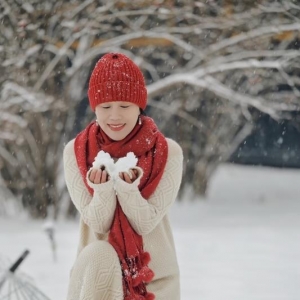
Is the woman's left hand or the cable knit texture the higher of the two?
the woman's left hand

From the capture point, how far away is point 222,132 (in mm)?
10289

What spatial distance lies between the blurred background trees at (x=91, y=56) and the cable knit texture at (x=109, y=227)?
492 centimetres

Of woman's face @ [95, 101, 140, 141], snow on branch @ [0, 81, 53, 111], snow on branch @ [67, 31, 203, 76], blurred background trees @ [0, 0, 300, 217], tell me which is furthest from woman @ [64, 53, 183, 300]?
snow on branch @ [67, 31, 203, 76]

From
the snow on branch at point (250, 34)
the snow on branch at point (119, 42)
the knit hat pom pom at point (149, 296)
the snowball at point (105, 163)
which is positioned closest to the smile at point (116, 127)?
the snowball at point (105, 163)

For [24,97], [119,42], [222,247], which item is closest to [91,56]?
[119,42]

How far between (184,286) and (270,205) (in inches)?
187

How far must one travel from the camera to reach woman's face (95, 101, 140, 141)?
2643 mm

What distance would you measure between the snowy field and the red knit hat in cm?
294

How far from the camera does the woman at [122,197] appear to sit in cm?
249

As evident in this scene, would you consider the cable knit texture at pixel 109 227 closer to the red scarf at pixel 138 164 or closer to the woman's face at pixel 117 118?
the red scarf at pixel 138 164

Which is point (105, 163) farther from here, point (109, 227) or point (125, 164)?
point (109, 227)

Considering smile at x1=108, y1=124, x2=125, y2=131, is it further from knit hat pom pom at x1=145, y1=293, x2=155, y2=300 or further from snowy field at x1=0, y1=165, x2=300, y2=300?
snowy field at x1=0, y1=165, x2=300, y2=300

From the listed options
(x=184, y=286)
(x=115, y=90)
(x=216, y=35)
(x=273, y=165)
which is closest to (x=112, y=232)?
(x=115, y=90)

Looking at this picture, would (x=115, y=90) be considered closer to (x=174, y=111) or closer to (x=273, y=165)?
(x=174, y=111)
